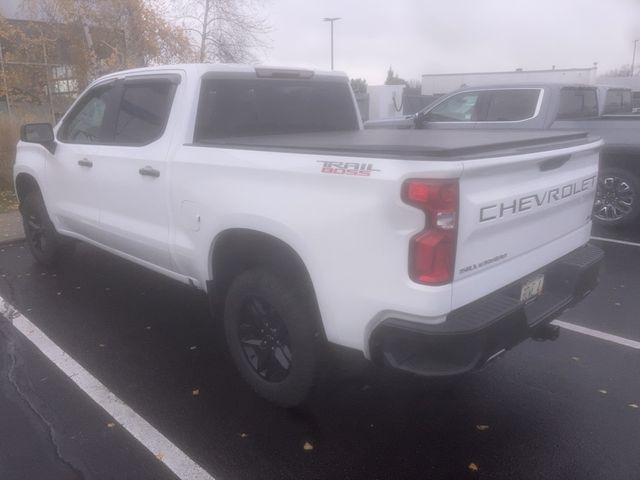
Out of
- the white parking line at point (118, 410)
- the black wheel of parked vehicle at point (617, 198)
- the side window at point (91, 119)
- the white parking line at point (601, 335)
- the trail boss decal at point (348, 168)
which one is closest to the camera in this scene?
the trail boss decal at point (348, 168)

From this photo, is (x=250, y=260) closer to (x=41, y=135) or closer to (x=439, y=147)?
(x=439, y=147)

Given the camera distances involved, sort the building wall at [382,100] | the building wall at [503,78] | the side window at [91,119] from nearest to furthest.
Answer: the side window at [91,119], the building wall at [503,78], the building wall at [382,100]

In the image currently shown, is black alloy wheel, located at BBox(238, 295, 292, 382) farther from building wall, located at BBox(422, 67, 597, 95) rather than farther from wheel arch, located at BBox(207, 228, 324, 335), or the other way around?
building wall, located at BBox(422, 67, 597, 95)

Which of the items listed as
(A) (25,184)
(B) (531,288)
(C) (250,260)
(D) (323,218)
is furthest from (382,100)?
(D) (323,218)

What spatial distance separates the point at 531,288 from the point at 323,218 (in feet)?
3.94

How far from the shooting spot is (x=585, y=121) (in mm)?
7254

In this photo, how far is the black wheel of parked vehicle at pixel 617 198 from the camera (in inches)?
282

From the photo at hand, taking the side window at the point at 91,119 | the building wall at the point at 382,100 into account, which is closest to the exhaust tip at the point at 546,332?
the side window at the point at 91,119

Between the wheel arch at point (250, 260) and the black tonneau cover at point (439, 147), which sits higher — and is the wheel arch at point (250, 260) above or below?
below

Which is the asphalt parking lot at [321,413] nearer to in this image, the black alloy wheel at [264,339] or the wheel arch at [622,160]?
the black alloy wheel at [264,339]

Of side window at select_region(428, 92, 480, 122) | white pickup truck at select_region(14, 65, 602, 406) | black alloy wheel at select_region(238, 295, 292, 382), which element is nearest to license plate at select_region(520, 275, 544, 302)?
white pickup truck at select_region(14, 65, 602, 406)

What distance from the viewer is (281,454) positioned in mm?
3027

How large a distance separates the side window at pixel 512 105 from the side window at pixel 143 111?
5.22 metres

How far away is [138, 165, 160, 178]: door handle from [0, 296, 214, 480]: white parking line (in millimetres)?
1411
